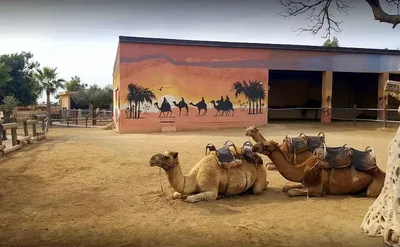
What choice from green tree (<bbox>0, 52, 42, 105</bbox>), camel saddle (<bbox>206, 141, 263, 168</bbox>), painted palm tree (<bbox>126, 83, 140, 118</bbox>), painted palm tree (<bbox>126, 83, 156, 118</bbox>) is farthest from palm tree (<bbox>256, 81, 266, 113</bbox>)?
green tree (<bbox>0, 52, 42, 105</bbox>)

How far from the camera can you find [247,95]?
65.6 ft

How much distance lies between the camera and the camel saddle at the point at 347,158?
5.97 metres

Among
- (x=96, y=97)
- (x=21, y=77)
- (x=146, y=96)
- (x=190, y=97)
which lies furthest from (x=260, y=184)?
(x=21, y=77)

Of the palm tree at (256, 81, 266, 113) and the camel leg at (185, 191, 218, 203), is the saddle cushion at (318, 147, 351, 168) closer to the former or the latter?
the camel leg at (185, 191, 218, 203)

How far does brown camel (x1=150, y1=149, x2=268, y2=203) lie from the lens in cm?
562

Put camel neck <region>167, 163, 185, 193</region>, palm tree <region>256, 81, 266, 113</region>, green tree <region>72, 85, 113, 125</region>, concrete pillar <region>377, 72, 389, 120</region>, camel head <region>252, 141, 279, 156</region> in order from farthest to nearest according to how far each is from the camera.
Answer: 1. green tree <region>72, 85, 113, 125</region>
2. concrete pillar <region>377, 72, 389, 120</region>
3. palm tree <region>256, 81, 266, 113</region>
4. camel head <region>252, 141, 279, 156</region>
5. camel neck <region>167, 163, 185, 193</region>

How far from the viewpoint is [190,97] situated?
1903cm

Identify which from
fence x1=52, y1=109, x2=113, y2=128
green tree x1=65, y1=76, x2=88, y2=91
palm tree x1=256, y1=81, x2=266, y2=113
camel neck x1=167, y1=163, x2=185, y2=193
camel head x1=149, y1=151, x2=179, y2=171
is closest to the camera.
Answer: camel head x1=149, y1=151, x2=179, y2=171

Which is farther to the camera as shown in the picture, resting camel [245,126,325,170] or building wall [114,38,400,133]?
building wall [114,38,400,133]

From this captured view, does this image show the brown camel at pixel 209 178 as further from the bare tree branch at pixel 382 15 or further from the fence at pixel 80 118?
the fence at pixel 80 118

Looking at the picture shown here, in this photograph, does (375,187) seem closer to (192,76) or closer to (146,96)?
(146,96)

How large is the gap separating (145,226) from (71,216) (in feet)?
→ 3.85

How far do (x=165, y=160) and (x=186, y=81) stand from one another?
13700 mm

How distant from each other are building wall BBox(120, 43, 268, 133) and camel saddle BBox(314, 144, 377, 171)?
43.0ft
